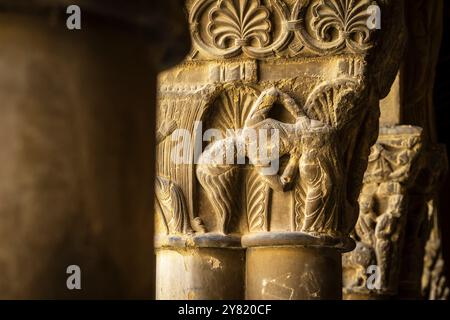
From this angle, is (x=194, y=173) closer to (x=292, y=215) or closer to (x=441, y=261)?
(x=292, y=215)

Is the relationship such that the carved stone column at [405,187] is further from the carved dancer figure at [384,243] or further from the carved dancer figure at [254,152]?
the carved dancer figure at [254,152]

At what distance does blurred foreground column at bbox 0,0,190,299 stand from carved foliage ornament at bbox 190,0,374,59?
306 centimetres

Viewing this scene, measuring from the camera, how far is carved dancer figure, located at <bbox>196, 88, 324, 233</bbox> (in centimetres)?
541

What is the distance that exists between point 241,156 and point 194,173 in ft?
0.73

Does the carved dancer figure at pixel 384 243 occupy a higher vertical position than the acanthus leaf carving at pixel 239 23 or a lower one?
lower

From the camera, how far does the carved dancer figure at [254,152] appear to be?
17.7 feet

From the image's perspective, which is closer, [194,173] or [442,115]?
[194,173]

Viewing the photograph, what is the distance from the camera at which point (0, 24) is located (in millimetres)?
2295

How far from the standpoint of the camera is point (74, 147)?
2316 millimetres

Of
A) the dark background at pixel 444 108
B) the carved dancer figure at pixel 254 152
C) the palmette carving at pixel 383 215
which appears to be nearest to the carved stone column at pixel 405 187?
the palmette carving at pixel 383 215

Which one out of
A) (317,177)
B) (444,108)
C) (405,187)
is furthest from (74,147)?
(444,108)

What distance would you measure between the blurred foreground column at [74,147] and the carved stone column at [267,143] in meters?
3.00
